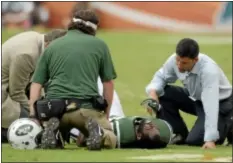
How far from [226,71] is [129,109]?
22.5 ft

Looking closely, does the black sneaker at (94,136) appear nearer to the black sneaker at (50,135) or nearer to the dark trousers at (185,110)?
the black sneaker at (50,135)

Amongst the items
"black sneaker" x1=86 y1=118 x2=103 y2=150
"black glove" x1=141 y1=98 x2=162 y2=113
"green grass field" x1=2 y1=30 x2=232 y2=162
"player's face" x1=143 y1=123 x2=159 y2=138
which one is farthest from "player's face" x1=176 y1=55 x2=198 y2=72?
"black sneaker" x1=86 y1=118 x2=103 y2=150

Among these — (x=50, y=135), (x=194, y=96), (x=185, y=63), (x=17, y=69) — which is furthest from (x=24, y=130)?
(x=194, y=96)

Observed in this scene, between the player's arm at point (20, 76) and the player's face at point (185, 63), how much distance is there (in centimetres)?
168

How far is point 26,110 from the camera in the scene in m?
13.8

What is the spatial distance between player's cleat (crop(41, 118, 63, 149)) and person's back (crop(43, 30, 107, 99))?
14.4 inches

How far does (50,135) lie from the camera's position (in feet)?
39.8

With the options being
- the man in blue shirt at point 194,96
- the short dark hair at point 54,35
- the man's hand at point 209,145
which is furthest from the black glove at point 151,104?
the short dark hair at point 54,35

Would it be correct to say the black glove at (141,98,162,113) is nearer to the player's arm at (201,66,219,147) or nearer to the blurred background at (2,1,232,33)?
the player's arm at (201,66,219,147)

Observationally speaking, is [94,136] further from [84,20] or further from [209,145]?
[209,145]

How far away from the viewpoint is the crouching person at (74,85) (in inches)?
486

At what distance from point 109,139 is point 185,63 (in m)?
1.41

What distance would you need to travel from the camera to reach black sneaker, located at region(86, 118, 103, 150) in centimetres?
1205

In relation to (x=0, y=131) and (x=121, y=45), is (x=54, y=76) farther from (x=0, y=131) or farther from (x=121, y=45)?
(x=121, y=45)
